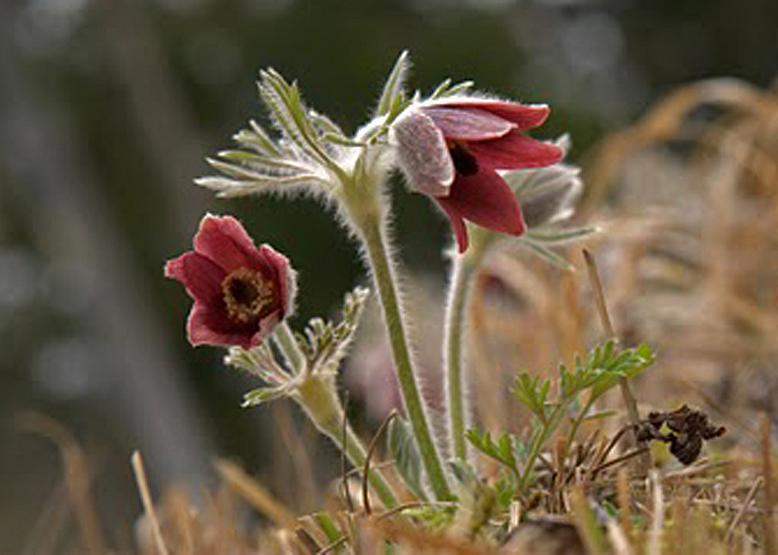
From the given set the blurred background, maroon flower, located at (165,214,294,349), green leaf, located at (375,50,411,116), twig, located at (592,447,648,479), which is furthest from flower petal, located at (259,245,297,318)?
the blurred background

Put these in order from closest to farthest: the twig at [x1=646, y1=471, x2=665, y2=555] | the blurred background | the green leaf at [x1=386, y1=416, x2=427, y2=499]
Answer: the twig at [x1=646, y1=471, x2=665, y2=555]
the green leaf at [x1=386, y1=416, x2=427, y2=499]
the blurred background

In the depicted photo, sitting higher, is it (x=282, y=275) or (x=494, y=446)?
(x=282, y=275)

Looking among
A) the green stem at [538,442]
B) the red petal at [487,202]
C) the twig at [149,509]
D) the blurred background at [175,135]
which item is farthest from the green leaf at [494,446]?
the blurred background at [175,135]

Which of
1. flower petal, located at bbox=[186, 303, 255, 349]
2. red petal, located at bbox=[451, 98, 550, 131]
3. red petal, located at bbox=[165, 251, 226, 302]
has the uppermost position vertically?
red petal, located at bbox=[451, 98, 550, 131]

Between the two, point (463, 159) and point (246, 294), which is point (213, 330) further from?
point (463, 159)

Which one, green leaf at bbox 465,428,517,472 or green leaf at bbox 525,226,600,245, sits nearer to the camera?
green leaf at bbox 465,428,517,472

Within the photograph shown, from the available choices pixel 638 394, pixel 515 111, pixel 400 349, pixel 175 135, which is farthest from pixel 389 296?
pixel 175 135

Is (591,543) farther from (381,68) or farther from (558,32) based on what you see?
(558,32)

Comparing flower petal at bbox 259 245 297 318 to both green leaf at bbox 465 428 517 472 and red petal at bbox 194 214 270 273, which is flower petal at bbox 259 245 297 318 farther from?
green leaf at bbox 465 428 517 472
